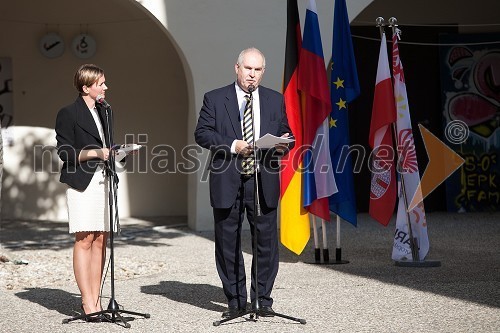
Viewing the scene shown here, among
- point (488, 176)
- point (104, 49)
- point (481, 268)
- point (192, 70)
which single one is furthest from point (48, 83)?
point (481, 268)

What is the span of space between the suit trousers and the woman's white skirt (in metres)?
0.75

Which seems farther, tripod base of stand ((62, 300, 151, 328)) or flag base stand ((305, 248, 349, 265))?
flag base stand ((305, 248, 349, 265))

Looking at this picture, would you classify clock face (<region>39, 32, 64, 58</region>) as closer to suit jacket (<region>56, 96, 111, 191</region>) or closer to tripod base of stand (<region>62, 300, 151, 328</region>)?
suit jacket (<region>56, 96, 111, 191</region>)

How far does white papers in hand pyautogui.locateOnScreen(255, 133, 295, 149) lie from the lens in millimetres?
6012

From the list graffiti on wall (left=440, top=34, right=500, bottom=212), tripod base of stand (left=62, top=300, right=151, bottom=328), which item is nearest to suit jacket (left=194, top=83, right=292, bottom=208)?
tripod base of stand (left=62, top=300, right=151, bottom=328)

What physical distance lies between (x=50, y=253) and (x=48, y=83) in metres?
4.54

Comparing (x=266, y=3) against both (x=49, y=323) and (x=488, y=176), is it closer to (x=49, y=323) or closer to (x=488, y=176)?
(x=488, y=176)

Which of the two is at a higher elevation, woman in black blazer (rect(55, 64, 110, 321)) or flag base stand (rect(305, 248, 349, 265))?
woman in black blazer (rect(55, 64, 110, 321))

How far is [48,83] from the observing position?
14664 millimetres

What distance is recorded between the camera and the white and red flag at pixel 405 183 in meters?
9.21

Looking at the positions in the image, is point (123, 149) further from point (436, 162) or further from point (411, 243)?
point (436, 162)

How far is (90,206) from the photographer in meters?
6.46

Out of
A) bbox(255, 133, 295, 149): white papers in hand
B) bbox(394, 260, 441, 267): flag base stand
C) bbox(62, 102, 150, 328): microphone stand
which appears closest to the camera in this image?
bbox(255, 133, 295, 149): white papers in hand

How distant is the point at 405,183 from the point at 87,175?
385 cm
